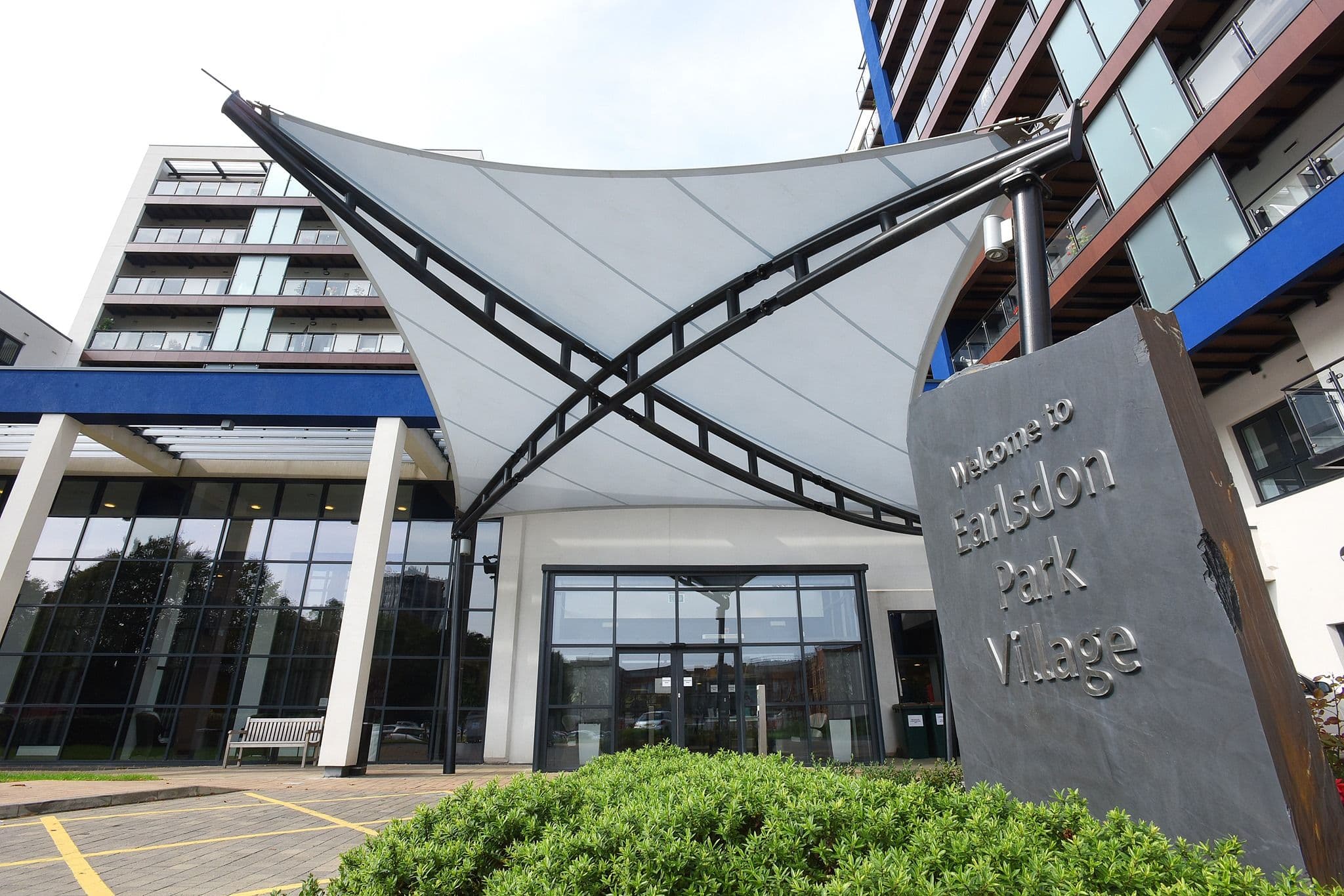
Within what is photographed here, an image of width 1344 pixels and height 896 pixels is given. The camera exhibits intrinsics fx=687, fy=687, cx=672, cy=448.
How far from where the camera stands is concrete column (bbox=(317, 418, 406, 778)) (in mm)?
10938

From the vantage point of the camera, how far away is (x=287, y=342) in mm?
30266

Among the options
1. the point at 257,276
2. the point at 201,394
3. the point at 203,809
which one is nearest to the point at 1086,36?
the point at 201,394

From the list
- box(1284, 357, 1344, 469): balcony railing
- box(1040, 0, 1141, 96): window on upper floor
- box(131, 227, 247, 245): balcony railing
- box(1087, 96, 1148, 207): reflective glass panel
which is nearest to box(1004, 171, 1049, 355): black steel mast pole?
box(1284, 357, 1344, 469): balcony railing

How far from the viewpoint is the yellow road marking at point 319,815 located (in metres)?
6.48

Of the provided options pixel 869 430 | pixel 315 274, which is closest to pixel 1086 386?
pixel 869 430

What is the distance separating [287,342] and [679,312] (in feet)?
90.4

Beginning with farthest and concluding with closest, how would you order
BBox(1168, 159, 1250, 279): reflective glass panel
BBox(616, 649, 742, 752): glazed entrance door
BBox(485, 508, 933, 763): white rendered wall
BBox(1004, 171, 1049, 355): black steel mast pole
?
BBox(485, 508, 933, 763): white rendered wall
BBox(616, 649, 742, 752): glazed entrance door
BBox(1168, 159, 1250, 279): reflective glass panel
BBox(1004, 171, 1049, 355): black steel mast pole

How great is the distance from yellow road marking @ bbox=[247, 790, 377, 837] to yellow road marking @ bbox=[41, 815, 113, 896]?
5.68 ft

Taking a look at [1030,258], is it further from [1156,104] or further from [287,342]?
[287,342]

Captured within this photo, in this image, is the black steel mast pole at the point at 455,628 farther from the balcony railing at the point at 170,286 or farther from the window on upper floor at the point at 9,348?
the balcony railing at the point at 170,286

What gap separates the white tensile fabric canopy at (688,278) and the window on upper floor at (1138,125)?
7037 mm

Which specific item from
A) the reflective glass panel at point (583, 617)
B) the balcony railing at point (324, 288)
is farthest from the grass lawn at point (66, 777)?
the balcony railing at point (324, 288)

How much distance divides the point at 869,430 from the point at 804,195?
16.6ft

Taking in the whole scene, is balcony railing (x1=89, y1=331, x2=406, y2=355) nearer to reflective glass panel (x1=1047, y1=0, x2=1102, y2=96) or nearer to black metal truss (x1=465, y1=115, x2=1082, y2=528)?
black metal truss (x1=465, y1=115, x2=1082, y2=528)
